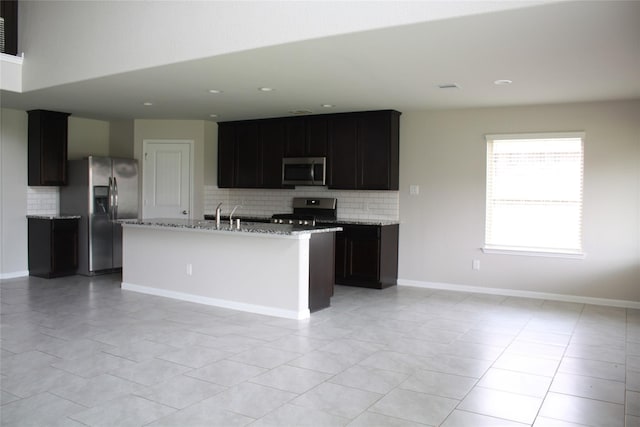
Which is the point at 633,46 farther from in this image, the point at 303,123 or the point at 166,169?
the point at 166,169

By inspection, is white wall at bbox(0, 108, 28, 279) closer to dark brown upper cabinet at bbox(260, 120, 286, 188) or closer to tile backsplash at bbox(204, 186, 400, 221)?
tile backsplash at bbox(204, 186, 400, 221)

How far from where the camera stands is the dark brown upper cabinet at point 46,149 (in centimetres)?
743

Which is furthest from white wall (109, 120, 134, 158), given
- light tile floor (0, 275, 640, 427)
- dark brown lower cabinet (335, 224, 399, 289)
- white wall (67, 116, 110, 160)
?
dark brown lower cabinet (335, 224, 399, 289)

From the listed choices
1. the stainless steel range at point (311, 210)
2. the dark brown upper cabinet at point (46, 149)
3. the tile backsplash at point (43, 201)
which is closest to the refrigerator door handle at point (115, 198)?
the dark brown upper cabinet at point (46, 149)

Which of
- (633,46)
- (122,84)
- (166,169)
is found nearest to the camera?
(633,46)

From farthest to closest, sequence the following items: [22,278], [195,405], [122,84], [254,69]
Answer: [22,278] < [122,84] < [254,69] < [195,405]

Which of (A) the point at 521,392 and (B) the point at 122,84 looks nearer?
(A) the point at 521,392

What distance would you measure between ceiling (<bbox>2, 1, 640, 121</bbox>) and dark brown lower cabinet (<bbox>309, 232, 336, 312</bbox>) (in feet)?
5.24

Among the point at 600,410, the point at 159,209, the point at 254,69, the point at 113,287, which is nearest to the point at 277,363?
the point at 600,410

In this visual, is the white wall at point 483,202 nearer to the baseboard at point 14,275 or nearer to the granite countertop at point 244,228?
the granite countertop at point 244,228

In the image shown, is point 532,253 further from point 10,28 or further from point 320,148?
point 10,28

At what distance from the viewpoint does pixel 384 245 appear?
22.4 feet

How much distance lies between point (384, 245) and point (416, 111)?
1.83 metres

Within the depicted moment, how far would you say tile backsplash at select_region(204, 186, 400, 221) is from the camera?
24.0 ft
